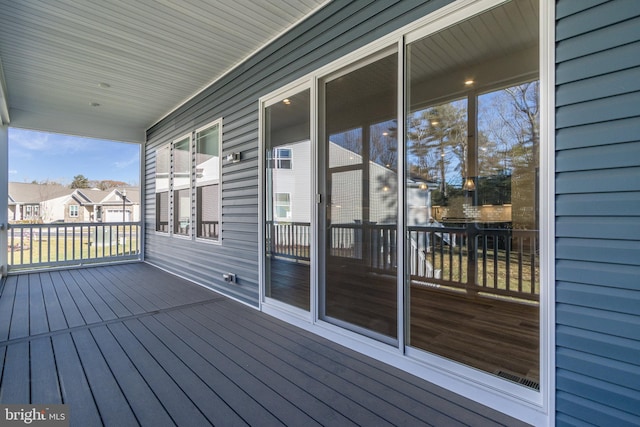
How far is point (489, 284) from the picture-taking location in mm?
3295

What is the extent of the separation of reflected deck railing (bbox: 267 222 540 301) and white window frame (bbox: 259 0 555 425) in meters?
0.18

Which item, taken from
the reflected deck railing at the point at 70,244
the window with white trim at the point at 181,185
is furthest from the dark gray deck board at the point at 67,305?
the window with white trim at the point at 181,185

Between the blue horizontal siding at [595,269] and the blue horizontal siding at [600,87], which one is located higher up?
the blue horizontal siding at [600,87]

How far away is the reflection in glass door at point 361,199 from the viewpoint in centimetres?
229

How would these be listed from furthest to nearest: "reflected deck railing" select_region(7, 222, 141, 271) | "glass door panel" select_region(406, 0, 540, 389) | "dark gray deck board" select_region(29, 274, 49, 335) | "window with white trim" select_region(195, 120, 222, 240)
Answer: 1. "reflected deck railing" select_region(7, 222, 141, 271)
2. "window with white trim" select_region(195, 120, 222, 240)
3. "dark gray deck board" select_region(29, 274, 49, 335)
4. "glass door panel" select_region(406, 0, 540, 389)

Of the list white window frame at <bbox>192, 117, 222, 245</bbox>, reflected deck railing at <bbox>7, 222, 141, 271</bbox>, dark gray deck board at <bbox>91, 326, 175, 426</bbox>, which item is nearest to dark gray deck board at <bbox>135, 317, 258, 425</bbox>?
dark gray deck board at <bbox>91, 326, 175, 426</bbox>

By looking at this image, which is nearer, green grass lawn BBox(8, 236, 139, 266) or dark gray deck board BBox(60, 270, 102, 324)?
dark gray deck board BBox(60, 270, 102, 324)

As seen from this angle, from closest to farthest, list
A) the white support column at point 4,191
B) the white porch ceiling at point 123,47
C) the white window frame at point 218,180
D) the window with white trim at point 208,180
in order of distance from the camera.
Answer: the white porch ceiling at point 123,47 < the white window frame at point 218,180 < the window with white trim at point 208,180 < the white support column at point 4,191

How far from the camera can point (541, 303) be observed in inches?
63.8

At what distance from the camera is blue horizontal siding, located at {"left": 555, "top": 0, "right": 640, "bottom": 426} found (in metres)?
1.35

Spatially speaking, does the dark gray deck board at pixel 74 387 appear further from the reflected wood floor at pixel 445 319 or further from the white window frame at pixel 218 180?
the white window frame at pixel 218 180

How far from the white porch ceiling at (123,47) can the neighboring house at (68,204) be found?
1378 millimetres

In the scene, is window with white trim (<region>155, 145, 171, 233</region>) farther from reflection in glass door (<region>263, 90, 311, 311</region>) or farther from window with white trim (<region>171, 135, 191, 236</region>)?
reflection in glass door (<region>263, 90, 311, 311</region>)

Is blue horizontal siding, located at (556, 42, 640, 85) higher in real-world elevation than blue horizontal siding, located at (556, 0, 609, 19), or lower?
lower
